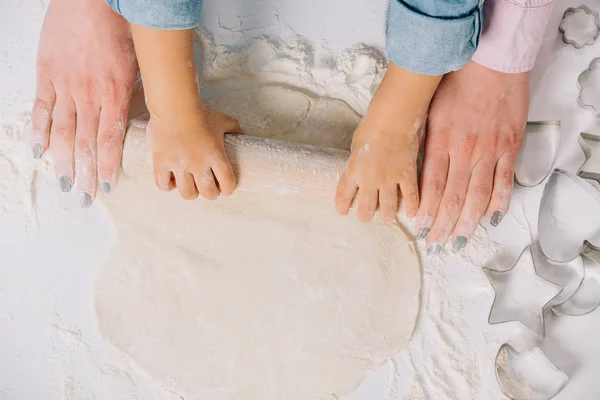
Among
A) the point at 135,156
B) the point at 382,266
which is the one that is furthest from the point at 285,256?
the point at 135,156

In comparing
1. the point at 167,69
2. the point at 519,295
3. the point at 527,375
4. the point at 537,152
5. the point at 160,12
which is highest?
the point at 160,12

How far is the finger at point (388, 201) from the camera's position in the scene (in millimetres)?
989

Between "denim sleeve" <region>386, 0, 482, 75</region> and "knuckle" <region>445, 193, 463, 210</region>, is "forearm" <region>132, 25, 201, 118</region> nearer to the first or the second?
"denim sleeve" <region>386, 0, 482, 75</region>

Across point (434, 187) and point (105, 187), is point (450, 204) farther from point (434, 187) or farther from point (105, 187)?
point (105, 187)

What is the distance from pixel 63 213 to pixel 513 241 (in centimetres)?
90

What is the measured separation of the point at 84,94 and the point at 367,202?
0.55 metres

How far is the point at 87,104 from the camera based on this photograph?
3.43 ft

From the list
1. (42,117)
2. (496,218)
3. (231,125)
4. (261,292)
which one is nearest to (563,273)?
(496,218)

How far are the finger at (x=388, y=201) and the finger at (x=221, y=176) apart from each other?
0.26 meters

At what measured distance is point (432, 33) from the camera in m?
0.74

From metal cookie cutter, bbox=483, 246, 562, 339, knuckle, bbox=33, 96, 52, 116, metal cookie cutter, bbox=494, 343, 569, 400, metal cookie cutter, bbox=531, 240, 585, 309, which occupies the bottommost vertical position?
metal cookie cutter, bbox=494, 343, 569, 400

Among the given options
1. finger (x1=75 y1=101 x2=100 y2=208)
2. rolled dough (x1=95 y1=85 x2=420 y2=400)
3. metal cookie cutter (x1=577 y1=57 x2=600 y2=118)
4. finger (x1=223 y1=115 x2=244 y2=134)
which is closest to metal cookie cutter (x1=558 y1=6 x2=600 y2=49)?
metal cookie cutter (x1=577 y1=57 x2=600 y2=118)

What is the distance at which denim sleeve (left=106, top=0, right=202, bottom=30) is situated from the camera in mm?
743

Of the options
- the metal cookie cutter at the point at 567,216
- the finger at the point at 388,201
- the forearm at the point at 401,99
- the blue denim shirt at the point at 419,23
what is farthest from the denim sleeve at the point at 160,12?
the metal cookie cutter at the point at 567,216
